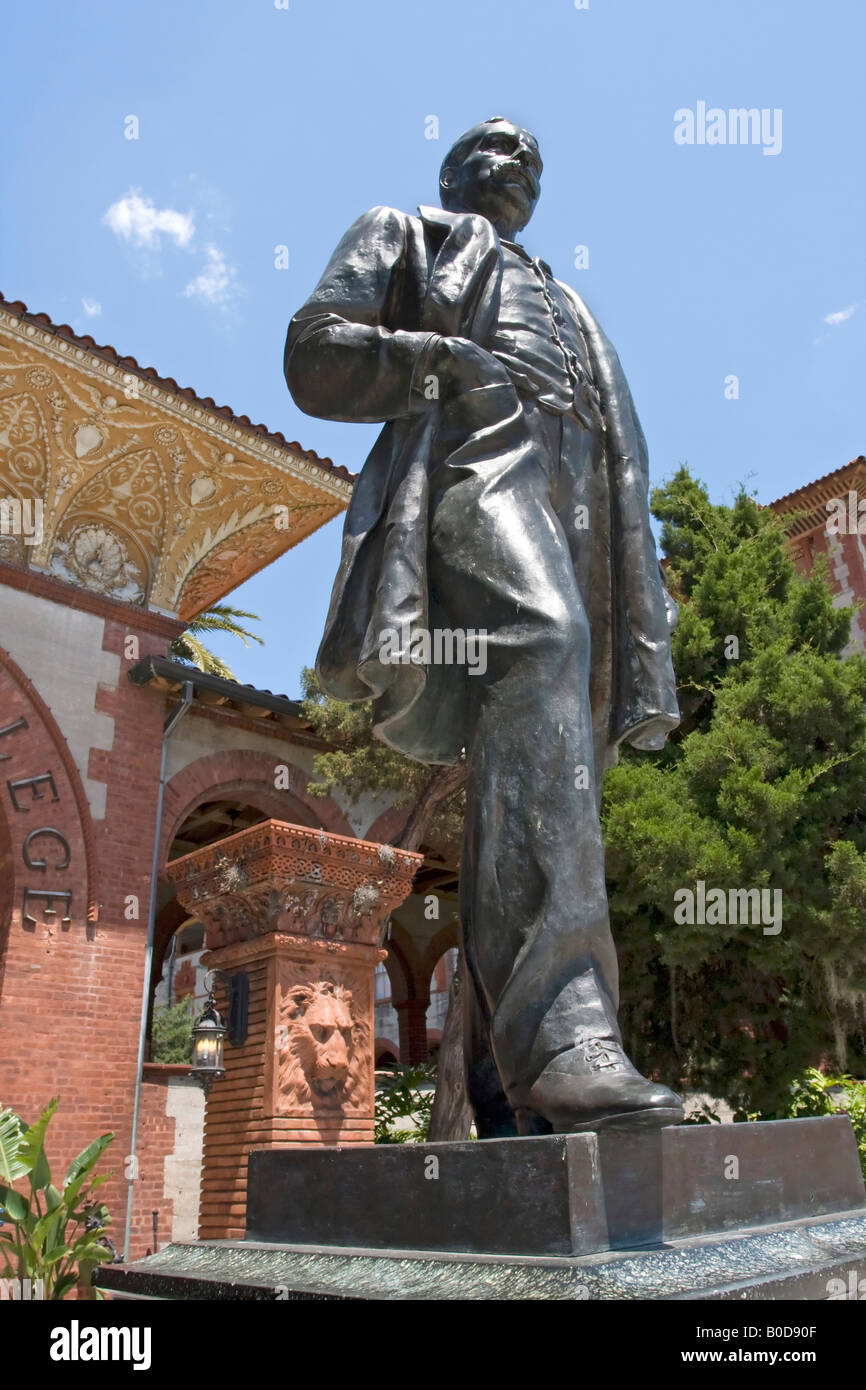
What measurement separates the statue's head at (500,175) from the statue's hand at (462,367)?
2.16 ft

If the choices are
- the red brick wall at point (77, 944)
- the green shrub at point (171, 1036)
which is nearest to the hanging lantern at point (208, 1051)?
the red brick wall at point (77, 944)

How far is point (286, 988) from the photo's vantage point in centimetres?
822

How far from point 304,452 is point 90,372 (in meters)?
2.39

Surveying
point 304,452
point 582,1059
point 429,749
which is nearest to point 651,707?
point 429,749

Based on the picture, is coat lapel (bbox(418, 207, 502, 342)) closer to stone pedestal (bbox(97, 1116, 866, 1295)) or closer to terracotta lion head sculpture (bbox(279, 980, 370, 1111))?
stone pedestal (bbox(97, 1116, 866, 1295))

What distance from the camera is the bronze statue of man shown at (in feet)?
6.00

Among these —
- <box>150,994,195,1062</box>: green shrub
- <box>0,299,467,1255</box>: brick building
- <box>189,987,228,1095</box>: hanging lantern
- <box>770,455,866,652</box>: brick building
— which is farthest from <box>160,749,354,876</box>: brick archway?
<box>150,994,195,1062</box>: green shrub

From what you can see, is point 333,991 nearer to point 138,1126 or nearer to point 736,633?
point 138,1126

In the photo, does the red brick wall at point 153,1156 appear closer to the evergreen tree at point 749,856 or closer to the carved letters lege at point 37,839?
the carved letters lege at point 37,839

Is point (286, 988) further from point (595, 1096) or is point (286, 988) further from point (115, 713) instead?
point (595, 1096)

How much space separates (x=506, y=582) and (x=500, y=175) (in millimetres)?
1287

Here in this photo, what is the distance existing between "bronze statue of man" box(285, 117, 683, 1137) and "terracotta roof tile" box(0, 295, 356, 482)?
8175 mm

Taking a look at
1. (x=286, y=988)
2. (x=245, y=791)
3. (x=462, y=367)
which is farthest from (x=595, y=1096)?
(x=245, y=791)

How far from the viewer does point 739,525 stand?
12938mm
